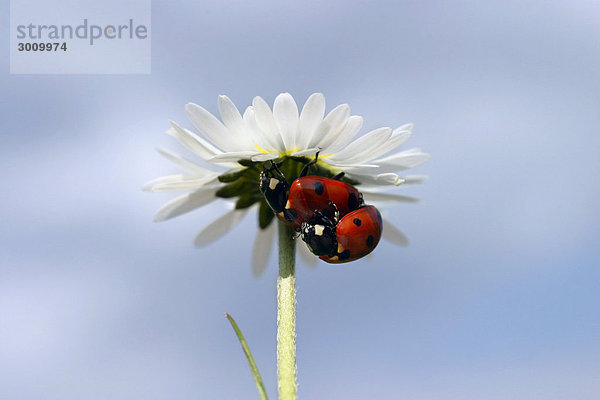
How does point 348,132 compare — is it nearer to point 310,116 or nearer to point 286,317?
point 310,116

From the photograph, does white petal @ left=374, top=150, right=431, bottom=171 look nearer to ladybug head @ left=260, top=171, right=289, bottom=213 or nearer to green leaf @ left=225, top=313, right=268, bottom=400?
ladybug head @ left=260, top=171, right=289, bottom=213

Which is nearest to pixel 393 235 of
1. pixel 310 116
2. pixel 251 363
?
pixel 310 116

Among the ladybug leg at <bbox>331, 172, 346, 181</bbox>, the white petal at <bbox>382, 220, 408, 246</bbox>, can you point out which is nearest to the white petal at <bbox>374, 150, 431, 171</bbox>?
the ladybug leg at <bbox>331, 172, 346, 181</bbox>

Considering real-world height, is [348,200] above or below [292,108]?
below

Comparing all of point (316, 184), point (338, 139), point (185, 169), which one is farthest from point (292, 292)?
point (185, 169)

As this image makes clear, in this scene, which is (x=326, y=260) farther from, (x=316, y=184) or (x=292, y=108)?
(x=292, y=108)

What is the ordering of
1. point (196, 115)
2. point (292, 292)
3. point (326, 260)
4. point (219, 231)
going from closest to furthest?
point (292, 292), point (196, 115), point (326, 260), point (219, 231)
